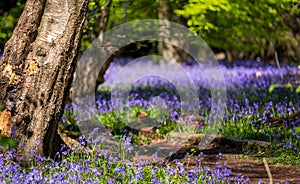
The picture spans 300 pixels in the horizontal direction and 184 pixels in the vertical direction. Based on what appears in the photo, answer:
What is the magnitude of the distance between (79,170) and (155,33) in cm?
823

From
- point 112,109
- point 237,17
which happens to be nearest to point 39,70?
point 112,109

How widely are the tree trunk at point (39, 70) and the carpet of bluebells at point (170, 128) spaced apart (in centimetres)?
29

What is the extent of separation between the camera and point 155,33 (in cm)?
1289

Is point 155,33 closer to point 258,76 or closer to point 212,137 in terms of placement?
point 258,76

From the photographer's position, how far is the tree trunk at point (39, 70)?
5.55 meters

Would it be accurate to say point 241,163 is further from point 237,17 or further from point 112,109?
point 237,17

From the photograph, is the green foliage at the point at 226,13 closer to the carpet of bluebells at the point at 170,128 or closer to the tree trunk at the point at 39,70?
the carpet of bluebells at the point at 170,128

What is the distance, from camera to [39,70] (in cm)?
559

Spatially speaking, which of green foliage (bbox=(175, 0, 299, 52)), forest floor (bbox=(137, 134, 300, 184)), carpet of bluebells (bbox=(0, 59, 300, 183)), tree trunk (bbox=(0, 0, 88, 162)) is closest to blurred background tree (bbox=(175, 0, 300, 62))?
green foliage (bbox=(175, 0, 299, 52))

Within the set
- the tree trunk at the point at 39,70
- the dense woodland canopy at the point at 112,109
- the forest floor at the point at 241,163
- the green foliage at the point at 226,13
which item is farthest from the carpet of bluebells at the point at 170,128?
the green foliage at the point at 226,13

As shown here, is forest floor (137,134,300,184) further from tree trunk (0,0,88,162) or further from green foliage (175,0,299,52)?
green foliage (175,0,299,52)

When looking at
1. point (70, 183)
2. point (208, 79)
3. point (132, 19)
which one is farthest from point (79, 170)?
point (208, 79)

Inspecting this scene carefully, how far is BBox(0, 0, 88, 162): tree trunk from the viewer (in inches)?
219

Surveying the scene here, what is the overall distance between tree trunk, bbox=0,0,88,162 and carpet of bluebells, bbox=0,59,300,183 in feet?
0.95
